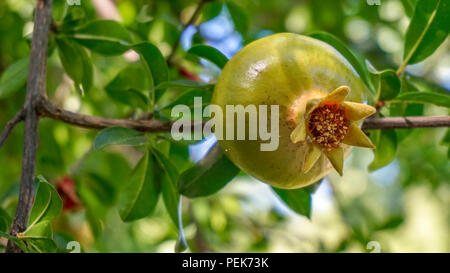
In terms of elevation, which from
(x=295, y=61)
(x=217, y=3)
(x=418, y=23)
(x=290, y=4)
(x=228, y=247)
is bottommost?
(x=228, y=247)

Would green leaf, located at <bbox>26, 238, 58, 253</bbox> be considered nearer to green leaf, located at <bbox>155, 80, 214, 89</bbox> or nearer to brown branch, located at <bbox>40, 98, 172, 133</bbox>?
brown branch, located at <bbox>40, 98, 172, 133</bbox>

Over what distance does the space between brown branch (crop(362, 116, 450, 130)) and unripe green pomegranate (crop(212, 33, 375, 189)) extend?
7 centimetres

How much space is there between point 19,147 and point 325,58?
128 cm

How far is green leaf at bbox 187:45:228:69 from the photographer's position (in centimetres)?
99

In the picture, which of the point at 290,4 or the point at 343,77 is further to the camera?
the point at 290,4

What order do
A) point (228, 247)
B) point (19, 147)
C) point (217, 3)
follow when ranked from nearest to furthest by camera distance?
point (217, 3) < point (19, 147) < point (228, 247)

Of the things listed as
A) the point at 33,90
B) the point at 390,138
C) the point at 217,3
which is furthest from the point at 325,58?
the point at 217,3

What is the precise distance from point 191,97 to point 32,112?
0.29 meters

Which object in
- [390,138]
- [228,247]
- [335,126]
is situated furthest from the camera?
[228,247]

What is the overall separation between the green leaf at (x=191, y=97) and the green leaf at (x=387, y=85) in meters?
0.31

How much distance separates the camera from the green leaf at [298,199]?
109cm
